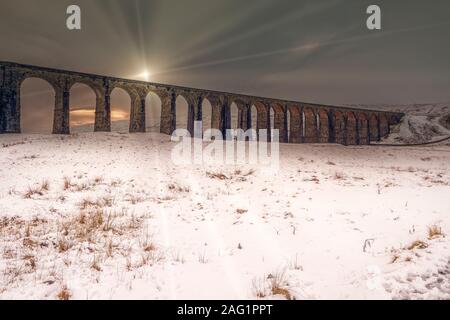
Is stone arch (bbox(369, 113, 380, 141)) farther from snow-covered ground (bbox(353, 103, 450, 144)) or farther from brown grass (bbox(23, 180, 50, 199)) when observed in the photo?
brown grass (bbox(23, 180, 50, 199))

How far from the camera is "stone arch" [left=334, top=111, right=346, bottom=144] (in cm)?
4623

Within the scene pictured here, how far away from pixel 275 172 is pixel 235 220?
5882mm

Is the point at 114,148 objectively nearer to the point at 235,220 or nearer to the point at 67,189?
the point at 67,189

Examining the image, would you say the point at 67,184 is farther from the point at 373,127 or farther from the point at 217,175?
the point at 373,127

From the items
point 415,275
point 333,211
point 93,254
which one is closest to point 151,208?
point 93,254

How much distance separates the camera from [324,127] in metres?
45.1

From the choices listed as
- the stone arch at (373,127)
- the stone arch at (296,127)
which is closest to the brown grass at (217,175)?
Answer: the stone arch at (296,127)

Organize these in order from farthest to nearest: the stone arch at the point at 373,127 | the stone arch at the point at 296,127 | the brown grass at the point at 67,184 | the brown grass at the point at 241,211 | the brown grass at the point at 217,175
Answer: the stone arch at the point at 373,127
the stone arch at the point at 296,127
the brown grass at the point at 217,175
the brown grass at the point at 67,184
the brown grass at the point at 241,211

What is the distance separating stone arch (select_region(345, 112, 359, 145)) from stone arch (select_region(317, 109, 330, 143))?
5483mm

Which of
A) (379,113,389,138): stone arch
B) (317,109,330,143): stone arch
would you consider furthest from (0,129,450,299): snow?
(379,113,389,138): stone arch

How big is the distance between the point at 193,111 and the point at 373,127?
3693 centimetres

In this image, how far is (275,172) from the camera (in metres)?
11.7

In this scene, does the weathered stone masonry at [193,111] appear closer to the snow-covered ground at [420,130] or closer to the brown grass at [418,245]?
the snow-covered ground at [420,130]

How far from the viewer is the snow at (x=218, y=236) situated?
10.5 feet
